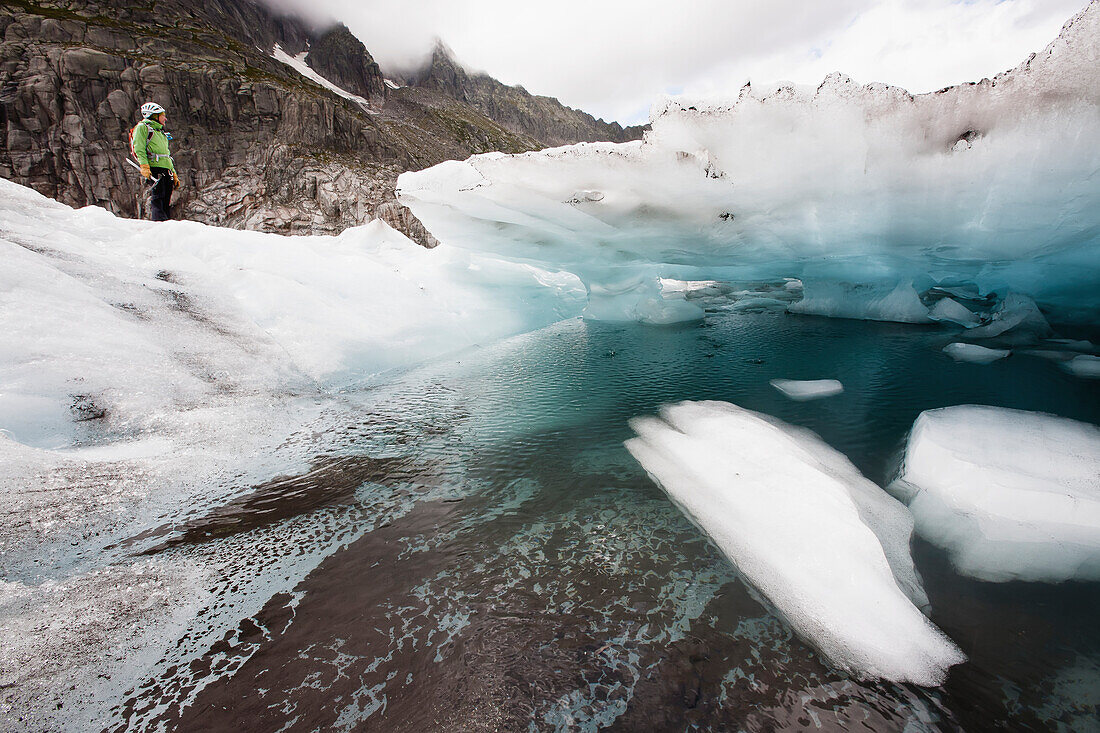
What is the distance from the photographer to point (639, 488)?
382cm

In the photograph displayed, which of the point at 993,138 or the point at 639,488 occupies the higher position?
the point at 993,138

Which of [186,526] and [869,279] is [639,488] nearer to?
[186,526]

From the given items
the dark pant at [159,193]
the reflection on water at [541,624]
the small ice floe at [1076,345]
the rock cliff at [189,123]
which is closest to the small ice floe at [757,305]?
the small ice floe at [1076,345]

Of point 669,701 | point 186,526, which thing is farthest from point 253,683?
point 669,701

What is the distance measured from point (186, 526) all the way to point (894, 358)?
10793 millimetres

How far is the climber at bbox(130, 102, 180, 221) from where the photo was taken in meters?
7.69

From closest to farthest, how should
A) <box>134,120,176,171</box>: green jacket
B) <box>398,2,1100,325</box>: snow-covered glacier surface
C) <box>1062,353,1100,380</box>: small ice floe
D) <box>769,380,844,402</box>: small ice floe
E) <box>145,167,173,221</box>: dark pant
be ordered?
<box>398,2,1100,325</box>: snow-covered glacier surface, <box>769,380,844,402</box>: small ice floe, <box>1062,353,1100,380</box>: small ice floe, <box>134,120,176,171</box>: green jacket, <box>145,167,173,221</box>: dark pant

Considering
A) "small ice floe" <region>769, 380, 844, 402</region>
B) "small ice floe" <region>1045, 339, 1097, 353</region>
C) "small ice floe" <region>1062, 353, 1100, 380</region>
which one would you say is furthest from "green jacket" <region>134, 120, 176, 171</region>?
"small ice floe" <region>1045, 339, 1097, 353</region>

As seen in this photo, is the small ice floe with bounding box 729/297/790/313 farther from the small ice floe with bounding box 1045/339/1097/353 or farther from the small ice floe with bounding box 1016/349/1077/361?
the small ice floe with bounding box 1016/349/1077/361

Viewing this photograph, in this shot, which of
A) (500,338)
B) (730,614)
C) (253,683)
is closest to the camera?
(253,683)

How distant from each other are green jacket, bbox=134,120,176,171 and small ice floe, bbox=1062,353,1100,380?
15.9 metres

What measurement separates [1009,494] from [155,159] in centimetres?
1281

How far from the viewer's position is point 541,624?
7.70ft

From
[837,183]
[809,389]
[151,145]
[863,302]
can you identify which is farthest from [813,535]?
[863,302]
